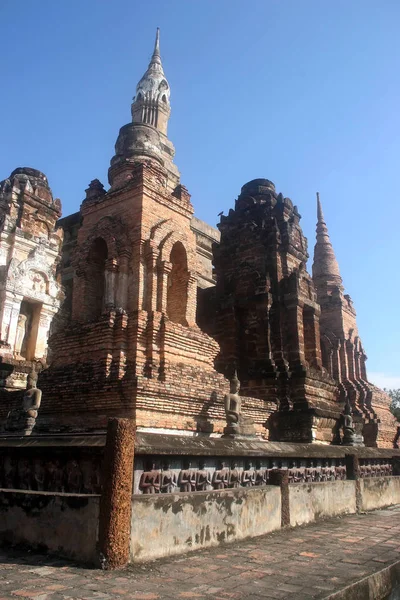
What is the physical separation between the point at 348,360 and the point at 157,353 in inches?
553

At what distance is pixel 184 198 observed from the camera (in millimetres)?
11812

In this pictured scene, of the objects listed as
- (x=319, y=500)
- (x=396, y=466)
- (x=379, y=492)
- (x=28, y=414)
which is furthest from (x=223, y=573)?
(x=396, y=466)

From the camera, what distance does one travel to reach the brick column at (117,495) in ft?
14.0

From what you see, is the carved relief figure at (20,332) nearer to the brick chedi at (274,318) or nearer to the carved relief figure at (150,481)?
the brick chedi at (274,318)

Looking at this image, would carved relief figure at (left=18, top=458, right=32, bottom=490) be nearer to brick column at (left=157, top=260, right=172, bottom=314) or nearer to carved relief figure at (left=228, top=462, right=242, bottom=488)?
carved relief figure at (left=228, top=462, right=242, bottom=488)

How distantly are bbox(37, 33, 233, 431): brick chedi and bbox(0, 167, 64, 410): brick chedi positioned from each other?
15.4 ft

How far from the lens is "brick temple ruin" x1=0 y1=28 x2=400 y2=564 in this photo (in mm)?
5457

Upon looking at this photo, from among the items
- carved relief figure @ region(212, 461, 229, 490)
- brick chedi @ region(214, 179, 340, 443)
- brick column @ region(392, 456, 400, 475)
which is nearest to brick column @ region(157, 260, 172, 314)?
brick chedi @ region(214, 179, 340, 443)

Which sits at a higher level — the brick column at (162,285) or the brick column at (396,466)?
the brick column at (162,285)

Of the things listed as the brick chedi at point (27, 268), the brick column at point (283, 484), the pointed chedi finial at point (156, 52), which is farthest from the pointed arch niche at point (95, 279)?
the pointed chedi finial at point (156, 52)

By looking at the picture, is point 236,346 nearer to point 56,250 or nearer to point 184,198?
point 184,198

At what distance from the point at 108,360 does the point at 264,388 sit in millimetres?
4651

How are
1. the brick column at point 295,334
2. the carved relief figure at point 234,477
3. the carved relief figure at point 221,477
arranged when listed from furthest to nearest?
1. the brick column at point 295,334
2. the carved relief figure at point 234,477
3. the carved relief figure at point 221,477

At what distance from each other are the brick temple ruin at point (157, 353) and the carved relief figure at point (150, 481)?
0.01 m
